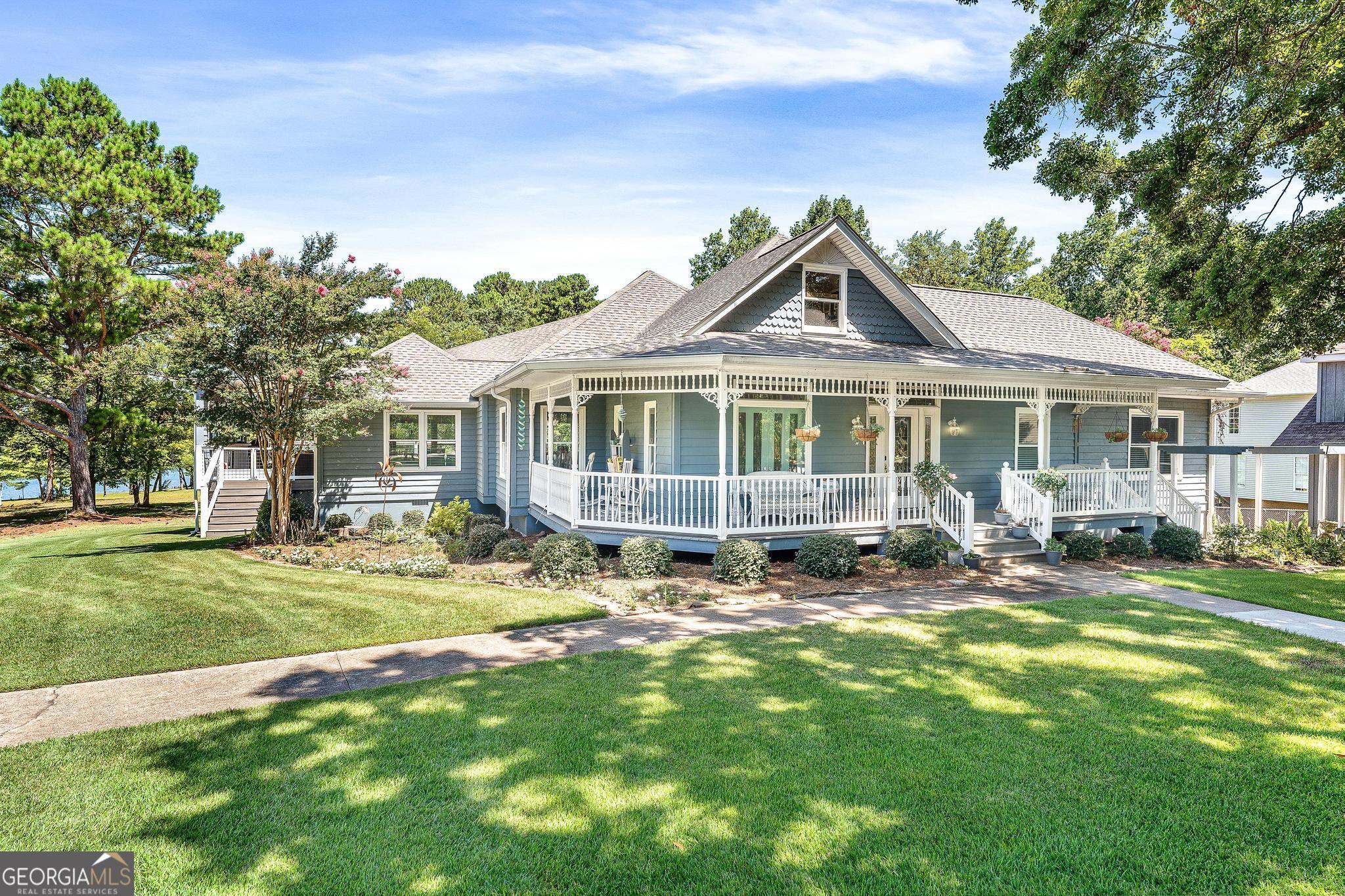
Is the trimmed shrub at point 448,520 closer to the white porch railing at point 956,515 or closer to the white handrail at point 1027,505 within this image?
the white porch railing at point 956,515

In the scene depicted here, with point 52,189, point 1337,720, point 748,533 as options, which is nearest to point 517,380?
point 748,533

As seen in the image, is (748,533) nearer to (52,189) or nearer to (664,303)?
(664,303)

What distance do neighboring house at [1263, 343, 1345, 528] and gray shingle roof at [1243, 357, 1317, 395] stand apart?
3356 mm

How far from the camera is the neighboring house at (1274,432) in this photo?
79.7 feet

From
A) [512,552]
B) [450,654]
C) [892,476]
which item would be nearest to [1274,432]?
[892,476]

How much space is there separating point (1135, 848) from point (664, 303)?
15.6 metres

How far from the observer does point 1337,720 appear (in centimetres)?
528

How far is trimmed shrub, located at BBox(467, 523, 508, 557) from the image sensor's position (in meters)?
13.9

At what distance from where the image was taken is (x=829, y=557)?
11.2 meters

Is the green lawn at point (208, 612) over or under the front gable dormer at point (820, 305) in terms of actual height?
under

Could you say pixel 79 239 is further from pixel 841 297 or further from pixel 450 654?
pixel 841 297

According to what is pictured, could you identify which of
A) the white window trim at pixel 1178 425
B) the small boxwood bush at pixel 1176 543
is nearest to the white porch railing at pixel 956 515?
the small boxwood bush at pixel 1176 543

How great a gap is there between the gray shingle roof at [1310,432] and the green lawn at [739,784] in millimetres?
17578

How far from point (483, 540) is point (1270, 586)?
545 inches
